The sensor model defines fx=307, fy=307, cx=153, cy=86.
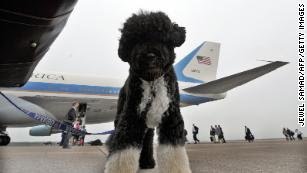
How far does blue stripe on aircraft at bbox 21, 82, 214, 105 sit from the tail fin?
116cm

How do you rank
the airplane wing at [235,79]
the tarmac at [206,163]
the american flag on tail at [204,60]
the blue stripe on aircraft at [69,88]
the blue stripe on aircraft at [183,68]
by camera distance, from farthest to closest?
the american flag on tail at [204,60] → the blue stripe on aircraft at [183,68] → the blue stripe on aircraft at [69,88] → the airplane wing at [235,79] → the tarmac at [206,163]

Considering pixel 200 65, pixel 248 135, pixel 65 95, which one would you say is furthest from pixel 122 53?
pixel 248 135

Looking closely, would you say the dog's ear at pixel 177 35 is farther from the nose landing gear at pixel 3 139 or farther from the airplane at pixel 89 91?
the nose landing gear at pixel 3 139

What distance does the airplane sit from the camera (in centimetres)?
1112

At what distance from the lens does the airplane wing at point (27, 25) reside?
1058 millimetres

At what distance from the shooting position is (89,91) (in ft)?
44.8

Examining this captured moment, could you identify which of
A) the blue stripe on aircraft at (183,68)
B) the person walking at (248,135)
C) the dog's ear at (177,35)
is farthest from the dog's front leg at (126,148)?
the person walking at (248,135)

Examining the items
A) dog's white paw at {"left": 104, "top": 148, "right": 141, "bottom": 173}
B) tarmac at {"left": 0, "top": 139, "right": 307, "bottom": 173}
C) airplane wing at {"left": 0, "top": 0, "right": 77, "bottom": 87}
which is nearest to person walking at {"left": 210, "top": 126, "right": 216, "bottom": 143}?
tarmac at {"left": 0, "top": 139, "right": 307, "bottom": 173}

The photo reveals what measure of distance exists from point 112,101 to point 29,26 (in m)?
13.0

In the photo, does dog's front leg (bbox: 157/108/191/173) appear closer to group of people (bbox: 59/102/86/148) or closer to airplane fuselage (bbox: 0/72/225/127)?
group of people (bbox: 59/102/86/148)

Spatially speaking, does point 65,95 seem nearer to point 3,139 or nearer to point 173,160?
point 3,139

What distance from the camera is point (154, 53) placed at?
5.35ft

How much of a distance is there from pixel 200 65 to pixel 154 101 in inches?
580

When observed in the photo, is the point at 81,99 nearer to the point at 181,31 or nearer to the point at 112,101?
the point at 112,101
